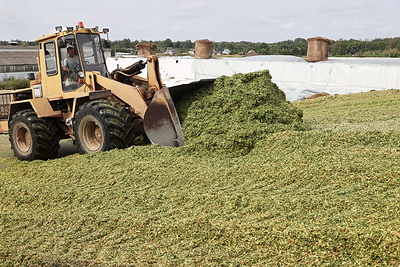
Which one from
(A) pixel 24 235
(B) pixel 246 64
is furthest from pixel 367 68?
(A) pixel 24 235

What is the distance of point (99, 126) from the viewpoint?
7.27 m

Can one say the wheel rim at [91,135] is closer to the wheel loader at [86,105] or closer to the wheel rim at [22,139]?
the wheel loader at [86,105]

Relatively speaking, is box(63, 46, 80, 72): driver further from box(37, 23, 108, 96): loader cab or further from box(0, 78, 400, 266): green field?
box(0, 78, 400, 266): green field

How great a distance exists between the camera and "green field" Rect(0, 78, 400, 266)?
142 inches

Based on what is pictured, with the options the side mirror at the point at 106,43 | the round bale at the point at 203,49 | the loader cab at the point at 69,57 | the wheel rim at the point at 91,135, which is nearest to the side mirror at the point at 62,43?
the loader cab at the point at 69,57

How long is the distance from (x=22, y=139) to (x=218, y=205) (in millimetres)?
5991

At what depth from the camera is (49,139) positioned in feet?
27.6

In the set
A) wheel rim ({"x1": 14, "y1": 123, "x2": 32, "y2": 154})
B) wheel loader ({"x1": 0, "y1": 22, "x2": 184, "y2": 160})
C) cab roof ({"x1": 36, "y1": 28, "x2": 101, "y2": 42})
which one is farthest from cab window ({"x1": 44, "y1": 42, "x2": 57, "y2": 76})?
wheel rim ({"x1": 14, "y1": 123, "x2": 32, "y2": 154})

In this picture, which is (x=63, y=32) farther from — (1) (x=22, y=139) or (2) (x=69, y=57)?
(1) (x=22, y=139)

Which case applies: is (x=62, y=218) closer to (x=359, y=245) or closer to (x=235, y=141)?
(x=235, y=141)

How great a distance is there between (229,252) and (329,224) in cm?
90

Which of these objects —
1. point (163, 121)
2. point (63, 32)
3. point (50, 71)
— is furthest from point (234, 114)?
point (50, 71)

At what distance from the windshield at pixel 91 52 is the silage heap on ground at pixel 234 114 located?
6.41 feet

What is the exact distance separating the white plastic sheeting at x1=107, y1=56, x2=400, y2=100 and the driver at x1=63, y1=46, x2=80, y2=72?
10215 millimetres
